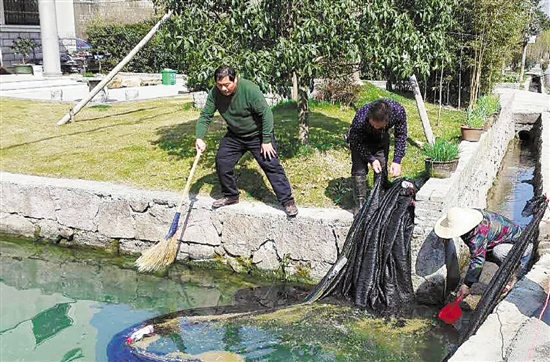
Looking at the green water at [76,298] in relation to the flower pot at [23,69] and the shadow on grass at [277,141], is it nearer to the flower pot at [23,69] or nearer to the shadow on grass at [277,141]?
the shadow on grass at [277,141]

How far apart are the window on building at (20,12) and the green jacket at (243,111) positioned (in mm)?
27065

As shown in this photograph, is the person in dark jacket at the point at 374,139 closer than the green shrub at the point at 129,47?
Yes

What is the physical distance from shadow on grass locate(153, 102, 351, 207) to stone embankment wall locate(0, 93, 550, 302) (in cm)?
42

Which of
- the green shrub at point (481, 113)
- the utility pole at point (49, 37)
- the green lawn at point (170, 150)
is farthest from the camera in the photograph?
the utility pole at point (49, 37)

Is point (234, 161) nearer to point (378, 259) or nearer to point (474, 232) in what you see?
point (378, 259)

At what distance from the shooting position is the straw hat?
4535 mm

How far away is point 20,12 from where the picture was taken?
30.1 metres

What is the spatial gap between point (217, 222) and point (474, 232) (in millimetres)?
2529

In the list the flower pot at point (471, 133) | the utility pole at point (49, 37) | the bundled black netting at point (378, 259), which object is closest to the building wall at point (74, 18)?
the utility pole at point (49, 37)

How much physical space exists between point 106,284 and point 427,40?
14.5ft

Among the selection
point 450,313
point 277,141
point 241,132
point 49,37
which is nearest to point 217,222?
point 241,132

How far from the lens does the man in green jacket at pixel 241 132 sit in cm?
569

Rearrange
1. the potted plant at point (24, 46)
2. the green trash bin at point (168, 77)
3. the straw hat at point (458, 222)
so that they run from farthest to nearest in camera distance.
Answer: the potted plant at point (24, 46) < the green trash bin at point (168, 77) < the straw hat at point (458, 222)

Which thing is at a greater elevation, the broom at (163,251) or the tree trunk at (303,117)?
the tree trunk at (303,117)
